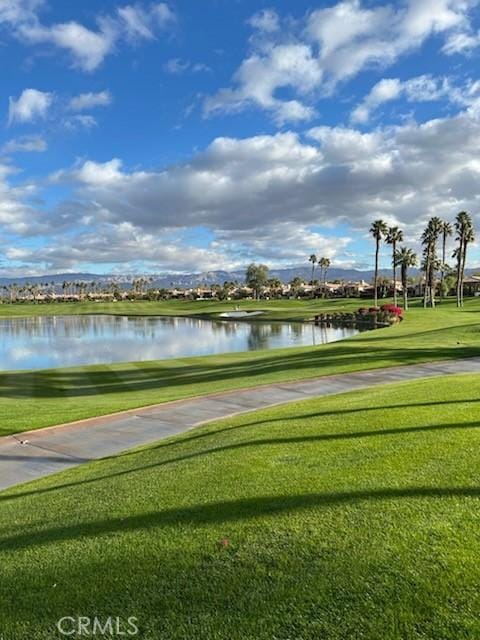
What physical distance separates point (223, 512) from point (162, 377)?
714 inches

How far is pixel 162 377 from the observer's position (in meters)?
23.0

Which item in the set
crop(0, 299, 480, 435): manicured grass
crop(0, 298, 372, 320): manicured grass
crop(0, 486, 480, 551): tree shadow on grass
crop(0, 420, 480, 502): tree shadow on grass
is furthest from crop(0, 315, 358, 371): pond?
crop(0, 486, 480, 551): tree shadow on grass

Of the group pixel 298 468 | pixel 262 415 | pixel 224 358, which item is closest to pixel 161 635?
pixel 298 468

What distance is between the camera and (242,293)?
6909 inches

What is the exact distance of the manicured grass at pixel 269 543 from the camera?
3359 mm

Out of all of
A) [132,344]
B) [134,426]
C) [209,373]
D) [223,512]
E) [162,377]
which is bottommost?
[132,344]

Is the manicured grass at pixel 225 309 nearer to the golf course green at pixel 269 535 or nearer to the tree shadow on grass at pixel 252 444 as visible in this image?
the tree shadow on grass at pixel 252 444

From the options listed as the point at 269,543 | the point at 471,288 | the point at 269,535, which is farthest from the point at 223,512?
the point at 471,288

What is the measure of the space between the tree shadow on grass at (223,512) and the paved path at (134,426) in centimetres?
377

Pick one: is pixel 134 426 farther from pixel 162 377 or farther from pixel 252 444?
pixel 162 377

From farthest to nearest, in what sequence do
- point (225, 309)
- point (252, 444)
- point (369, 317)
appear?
point (225, 309), point (369, 317), point (252, 444)

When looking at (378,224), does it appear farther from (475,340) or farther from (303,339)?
(475,340)

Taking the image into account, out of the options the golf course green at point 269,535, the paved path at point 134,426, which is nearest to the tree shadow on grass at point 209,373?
the paved path at point 134,426

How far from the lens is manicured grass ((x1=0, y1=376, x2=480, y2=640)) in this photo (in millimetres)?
3359
